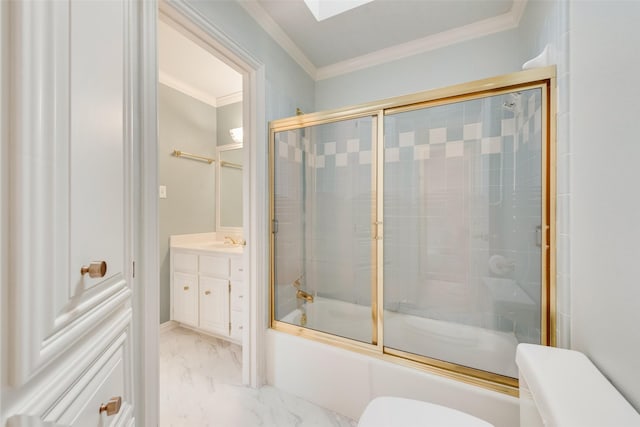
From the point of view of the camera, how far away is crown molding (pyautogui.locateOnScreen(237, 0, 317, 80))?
159 cm

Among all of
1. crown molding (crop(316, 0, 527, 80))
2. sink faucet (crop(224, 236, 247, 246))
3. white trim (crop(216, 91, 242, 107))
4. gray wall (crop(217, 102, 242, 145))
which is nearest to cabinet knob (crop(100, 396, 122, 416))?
sink faucet (crop(224, 236, 247, 246))

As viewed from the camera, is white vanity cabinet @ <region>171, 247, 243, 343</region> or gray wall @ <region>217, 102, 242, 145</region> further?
gray wall @ <region>217, 102, 242, 145</region>

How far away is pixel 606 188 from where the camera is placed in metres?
0.77

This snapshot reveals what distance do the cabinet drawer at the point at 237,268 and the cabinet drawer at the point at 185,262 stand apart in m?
0.43

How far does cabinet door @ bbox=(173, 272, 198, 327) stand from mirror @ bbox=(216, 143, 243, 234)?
0.69 meters

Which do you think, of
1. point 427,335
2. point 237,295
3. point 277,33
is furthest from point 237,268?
point 277,33

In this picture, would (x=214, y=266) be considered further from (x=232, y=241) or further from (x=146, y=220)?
(x=146, y=220)

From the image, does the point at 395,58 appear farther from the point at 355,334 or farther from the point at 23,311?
the point at 23,311

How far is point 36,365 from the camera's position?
→ 354 millimetres

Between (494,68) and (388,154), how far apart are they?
3.57 ft

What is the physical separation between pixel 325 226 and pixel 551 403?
4.91ft

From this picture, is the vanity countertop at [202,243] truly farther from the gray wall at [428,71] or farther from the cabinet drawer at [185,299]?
the gray wall at [428,71]

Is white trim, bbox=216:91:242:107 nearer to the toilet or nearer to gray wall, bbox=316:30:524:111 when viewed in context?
gray wall, bbox=316:30:524:111

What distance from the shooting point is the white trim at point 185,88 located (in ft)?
8.02
